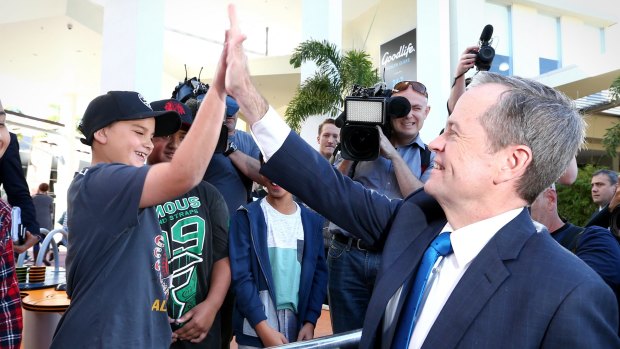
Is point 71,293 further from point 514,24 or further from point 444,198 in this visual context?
point 514,24

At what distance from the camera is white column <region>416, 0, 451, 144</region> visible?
34.5 ft

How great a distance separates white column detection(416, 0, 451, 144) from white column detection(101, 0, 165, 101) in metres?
5.50

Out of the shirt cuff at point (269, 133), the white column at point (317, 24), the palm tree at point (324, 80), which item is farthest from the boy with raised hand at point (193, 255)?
the white column at point (317, 24)

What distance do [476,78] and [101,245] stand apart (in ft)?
3.90

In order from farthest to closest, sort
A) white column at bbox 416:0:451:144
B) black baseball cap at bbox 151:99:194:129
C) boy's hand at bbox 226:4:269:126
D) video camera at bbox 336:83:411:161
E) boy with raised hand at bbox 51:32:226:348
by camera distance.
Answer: white column at bbox 416:0:451:144, black baseball cap at bbox 151:99:194:129, video camera at bbox 336:83:411:161, boy with raised hand at bbox 51:32:226:348, boy's hand at bbox 226:4:269:126

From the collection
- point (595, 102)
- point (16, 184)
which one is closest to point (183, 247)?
point (16, 184)

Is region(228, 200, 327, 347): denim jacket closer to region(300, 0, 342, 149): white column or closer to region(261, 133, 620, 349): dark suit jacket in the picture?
region(261, 133, 620, 349): dark suit jacket

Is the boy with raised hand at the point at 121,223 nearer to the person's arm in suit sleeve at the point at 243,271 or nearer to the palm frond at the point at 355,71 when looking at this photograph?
the person's arm in suit sleeve at the point at 243,271

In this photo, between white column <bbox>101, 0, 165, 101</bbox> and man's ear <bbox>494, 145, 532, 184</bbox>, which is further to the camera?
white column <bbox>101, 0, 165, 101</bbox>

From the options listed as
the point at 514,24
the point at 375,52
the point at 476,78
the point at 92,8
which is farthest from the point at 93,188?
the point at 514,24

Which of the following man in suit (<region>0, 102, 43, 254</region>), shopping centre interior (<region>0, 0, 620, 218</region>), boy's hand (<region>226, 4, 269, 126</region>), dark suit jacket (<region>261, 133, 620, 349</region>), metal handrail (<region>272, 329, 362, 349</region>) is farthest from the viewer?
shopping centre interior (<region>0, 0, 620, 218</region>)

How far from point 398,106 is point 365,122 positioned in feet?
0.55

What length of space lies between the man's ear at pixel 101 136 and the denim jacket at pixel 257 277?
949 millimetres

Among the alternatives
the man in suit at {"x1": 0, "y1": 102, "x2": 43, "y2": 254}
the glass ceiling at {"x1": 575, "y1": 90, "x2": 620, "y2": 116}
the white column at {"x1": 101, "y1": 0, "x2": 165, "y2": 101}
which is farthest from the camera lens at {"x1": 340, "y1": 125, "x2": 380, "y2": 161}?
the glass ceiling at {"x1": 575, "y1": 90, "x2": 620, "y2": 116}
